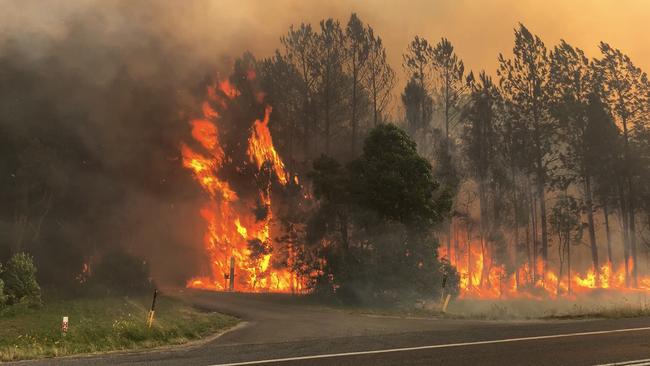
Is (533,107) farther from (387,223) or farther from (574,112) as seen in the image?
(387,223)

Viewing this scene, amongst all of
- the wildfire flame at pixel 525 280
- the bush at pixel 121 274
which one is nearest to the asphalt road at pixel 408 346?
the bush at pixel 121 274

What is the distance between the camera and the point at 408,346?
11133 millimetres

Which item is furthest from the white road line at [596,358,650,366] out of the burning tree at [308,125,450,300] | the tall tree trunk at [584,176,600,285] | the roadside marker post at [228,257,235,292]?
the tall tree trunk at [584,176,600,285]

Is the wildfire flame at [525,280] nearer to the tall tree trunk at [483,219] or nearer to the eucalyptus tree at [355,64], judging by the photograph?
the tall tree trunk at [483,219]

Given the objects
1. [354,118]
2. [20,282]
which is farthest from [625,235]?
[20,282]

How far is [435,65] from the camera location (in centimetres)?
4562

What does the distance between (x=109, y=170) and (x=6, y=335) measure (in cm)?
2498

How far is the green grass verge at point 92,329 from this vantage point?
37.5 feet

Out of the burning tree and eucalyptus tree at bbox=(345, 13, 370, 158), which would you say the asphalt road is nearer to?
the burning tree

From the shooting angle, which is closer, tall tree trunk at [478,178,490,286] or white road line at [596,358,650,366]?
white road line at [596,358,650,366]

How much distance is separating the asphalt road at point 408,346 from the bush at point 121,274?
16.4 meters

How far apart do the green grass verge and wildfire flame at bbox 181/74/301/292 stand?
14958mm

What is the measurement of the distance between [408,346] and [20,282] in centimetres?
1930

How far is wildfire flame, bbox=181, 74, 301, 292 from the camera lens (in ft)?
124
